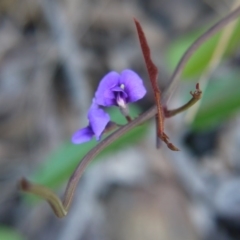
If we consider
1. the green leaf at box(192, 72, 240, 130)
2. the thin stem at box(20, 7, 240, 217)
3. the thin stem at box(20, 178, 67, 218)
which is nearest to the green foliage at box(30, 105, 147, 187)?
the green leaf at box(192, 72, 240, 130)

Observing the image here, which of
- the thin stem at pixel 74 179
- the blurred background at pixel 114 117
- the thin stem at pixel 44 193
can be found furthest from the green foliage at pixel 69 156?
the thin stem at pixel 44 193

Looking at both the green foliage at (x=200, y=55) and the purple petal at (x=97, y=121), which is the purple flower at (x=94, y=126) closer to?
the purple petal at (x=97, y=121)

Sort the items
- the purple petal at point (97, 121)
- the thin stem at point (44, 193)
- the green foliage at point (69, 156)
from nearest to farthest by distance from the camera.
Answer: the thin stem at point (44, 193) < the purple petal at point (97, 121) < the green foliage at point (69, 156)

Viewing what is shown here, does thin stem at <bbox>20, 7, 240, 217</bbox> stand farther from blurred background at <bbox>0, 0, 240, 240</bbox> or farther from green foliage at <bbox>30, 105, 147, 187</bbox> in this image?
blurred background at <bbox>0, 0, 240, 240</bbox>

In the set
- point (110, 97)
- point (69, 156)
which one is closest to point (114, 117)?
point (69, 156)

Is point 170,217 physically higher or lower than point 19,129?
lower

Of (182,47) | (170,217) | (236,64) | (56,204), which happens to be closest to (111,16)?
(236,64)

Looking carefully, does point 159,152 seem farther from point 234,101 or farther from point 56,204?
point 56,204
